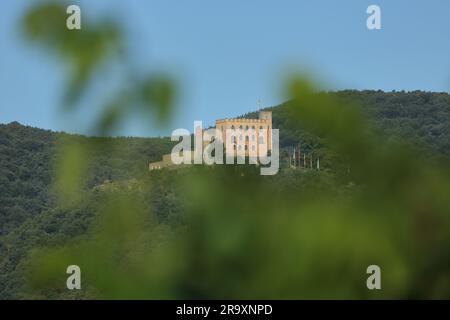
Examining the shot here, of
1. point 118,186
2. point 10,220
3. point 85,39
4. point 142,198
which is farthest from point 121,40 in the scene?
point 10,220

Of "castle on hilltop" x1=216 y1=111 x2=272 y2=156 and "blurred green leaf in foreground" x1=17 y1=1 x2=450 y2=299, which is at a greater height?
"castle on hilltop" x1=216 y1=111 x2=272 y2=156

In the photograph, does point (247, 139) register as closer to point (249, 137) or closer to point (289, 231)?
point (249, 137)

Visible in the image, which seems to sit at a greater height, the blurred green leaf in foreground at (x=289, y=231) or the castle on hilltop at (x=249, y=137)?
the castle on hilltop at (x=249, y=137)

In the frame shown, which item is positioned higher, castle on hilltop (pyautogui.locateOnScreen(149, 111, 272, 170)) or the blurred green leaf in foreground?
castle on hilltop (pyautogui.locateOnScreen(149, 111, 272, 170))

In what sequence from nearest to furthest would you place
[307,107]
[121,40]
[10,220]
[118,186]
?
[307,107] < [121,40] < [118,186] < [10,220]

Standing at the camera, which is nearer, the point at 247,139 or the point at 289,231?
the point at 289,231

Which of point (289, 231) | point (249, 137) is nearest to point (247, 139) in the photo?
point (249, 137)

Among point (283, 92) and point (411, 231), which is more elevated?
point (283, 92)

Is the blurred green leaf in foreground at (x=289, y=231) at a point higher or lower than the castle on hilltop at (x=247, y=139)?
lower

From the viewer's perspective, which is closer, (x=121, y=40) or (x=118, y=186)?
(x=121, y=40)

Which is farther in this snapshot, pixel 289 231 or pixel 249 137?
pixel 249 137
